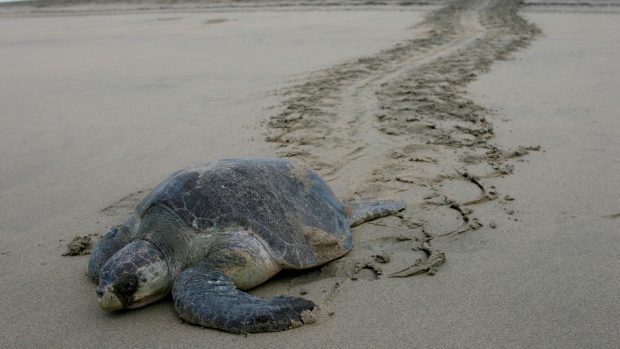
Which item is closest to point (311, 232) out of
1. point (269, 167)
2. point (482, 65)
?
point (269, 167)

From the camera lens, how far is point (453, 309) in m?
1.93

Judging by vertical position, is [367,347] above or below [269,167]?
below

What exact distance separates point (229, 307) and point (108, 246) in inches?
28.2

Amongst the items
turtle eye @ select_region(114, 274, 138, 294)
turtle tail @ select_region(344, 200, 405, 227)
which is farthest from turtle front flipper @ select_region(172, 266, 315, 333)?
turtle tail @ select_region(344, 200, 405, 227)

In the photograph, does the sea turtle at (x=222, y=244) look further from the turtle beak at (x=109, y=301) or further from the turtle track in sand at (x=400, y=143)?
the turtle track in sand at (x=400, y=143)

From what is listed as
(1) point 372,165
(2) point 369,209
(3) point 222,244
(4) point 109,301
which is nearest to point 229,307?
(3) point 222,244

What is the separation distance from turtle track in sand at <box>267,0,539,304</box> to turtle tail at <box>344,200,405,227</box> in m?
0.05

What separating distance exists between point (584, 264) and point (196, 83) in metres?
4.43

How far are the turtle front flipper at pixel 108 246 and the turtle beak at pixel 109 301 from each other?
11.1 inches

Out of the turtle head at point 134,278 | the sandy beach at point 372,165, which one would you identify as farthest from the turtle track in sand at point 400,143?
the turtle head at point 134,278

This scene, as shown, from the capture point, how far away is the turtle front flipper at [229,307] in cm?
183

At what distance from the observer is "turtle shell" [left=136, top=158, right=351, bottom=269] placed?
218cm

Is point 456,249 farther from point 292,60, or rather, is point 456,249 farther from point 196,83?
point 292,60

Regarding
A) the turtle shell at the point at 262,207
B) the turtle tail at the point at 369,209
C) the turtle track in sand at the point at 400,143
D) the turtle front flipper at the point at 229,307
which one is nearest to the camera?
the turtle front flipper at the point at 229,307
